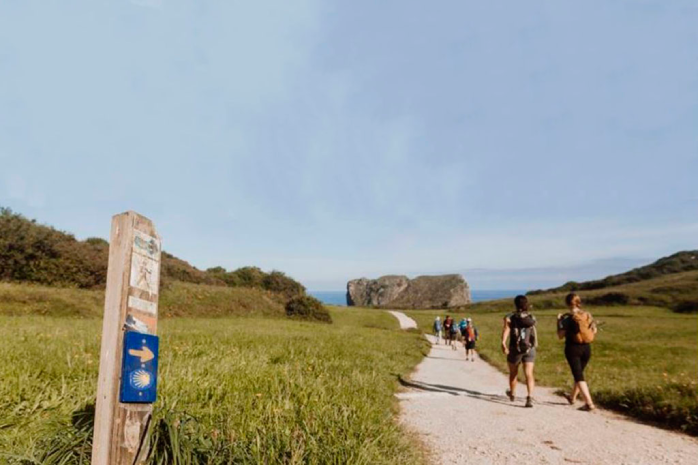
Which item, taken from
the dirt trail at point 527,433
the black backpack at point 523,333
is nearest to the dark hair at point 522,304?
the black backpack at point 523,333

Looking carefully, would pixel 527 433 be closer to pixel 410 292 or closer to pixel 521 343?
pixel 521 343

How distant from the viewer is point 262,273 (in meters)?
51.7

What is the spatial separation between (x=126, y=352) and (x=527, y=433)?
590 cm

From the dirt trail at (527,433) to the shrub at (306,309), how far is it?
2855 centimetres

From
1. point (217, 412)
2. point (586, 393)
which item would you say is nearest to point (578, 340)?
point (586, 393)

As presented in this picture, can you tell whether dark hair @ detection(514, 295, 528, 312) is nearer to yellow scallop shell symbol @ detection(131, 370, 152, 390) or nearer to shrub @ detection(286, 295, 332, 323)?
yellow scallop shell symbol @ detection(131, 370, 152, 390)

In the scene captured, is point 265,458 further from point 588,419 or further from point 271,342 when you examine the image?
point 271,342

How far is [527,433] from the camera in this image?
612 centimetres

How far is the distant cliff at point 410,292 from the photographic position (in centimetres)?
8650

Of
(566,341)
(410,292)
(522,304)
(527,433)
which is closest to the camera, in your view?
(527,433)

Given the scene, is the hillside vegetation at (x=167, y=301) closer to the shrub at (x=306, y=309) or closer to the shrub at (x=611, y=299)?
the shrub at (x=306, y=309)

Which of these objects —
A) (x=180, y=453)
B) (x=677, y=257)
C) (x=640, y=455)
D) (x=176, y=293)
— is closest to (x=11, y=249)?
(x=176, y=293)

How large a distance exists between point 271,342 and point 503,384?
6801 millimetres

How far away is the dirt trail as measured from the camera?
514 centimetres
